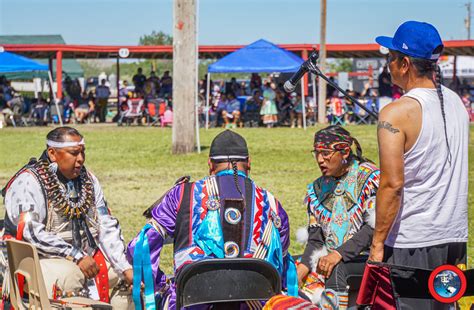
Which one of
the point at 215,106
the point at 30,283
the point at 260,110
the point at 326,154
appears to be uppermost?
the point at 326,154

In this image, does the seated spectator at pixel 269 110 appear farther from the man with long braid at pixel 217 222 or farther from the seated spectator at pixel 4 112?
the man with long braid at pixel 217 222

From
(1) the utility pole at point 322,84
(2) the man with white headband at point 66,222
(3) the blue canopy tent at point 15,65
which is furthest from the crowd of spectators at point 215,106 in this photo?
(2) the man with white headband at point 66,222

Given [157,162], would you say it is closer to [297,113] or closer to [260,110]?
[297,113]

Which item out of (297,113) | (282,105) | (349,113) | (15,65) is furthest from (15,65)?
(349,113)

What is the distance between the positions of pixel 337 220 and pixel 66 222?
5.35 feet

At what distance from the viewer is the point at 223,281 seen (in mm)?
3906

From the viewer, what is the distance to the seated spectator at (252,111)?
2700cm

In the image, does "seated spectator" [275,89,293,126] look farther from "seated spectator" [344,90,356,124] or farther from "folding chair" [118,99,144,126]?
"folding chair" [118,99,144,126]

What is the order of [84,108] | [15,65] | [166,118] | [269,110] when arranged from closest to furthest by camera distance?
1. [15,65]
2. [269,110]
3. [166,118]
4. [84,108]

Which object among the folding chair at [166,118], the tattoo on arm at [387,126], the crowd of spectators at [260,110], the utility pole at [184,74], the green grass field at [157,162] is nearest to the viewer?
the tattoo on arm at [387,126]

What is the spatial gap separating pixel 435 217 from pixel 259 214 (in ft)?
2.82

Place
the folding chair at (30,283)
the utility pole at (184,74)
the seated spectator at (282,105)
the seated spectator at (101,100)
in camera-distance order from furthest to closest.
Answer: the seated spectator at (101,100) → the seated spectator at (282,105) → the utility pole at (184,74) → the folding chair at (30,283)

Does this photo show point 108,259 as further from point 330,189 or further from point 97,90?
point 97,90

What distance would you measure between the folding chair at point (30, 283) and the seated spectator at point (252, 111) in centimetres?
2241
